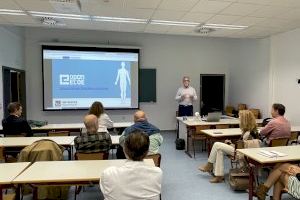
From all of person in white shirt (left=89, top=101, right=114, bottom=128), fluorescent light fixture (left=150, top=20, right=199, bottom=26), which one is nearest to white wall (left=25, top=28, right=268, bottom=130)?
fluorescent light fixture (left=150, top=20, right=199, bottom=26)

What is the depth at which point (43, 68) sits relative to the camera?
289 inches

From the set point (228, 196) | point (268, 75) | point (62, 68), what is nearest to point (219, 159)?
point (228, 196)

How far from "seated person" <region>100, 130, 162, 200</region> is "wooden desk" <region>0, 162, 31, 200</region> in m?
0.96

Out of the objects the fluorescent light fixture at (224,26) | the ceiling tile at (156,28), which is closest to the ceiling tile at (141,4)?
the ceiling tile at (156,28)

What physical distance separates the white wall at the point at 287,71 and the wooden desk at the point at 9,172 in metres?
5.72

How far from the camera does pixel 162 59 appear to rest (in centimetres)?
831

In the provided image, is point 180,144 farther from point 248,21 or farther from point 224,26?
point 248,21

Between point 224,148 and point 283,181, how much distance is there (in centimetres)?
110

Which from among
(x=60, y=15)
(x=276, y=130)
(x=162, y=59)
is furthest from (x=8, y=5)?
(x=162, y=59)

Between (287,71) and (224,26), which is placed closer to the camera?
(224,26)

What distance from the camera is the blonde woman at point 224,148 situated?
3.71 metres

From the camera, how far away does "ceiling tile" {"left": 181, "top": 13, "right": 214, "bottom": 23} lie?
472cm

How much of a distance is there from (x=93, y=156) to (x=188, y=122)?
2971mm

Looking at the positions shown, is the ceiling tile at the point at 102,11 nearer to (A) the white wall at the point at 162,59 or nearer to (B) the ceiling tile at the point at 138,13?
(B) the ceiling tile at the point at 138,13
